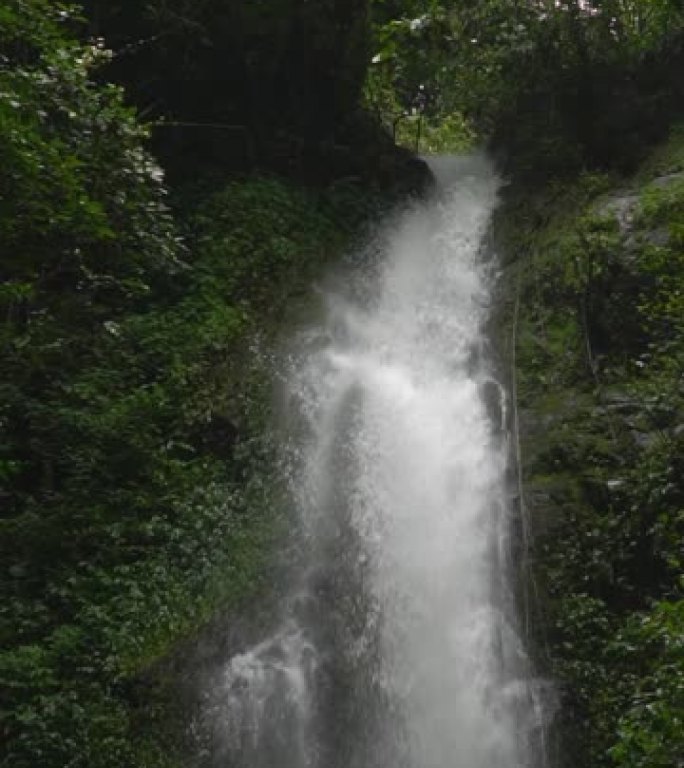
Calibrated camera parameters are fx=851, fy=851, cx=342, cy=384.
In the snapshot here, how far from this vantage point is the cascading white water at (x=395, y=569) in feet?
19.1

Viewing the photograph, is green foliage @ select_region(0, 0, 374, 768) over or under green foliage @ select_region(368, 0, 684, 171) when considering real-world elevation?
under

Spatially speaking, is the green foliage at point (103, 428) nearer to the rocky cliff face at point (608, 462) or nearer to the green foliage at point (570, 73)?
the rocky cliff face at point (608, 462)

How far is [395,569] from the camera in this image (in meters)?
6.89

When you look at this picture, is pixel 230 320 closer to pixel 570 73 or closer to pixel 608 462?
pixel 608 462

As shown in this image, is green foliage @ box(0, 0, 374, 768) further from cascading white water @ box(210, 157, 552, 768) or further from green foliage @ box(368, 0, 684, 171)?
green foliage @ box(368, 0, 684, 171)

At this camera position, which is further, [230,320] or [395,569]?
[230,320]

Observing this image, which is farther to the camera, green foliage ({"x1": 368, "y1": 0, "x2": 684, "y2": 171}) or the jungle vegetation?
green foliage ({"x1": 368, "y1": 0, "x2": 684, "y2": 171})

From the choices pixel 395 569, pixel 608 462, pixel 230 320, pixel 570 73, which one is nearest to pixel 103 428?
pixel 230 320

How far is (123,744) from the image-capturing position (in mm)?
5520

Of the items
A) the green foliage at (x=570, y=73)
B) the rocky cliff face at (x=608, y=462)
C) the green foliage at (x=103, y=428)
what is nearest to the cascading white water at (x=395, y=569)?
the rocky cliff face at (x=608, y=462)

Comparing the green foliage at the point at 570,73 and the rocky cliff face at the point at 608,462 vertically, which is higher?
the green foliage at the point at 570,73

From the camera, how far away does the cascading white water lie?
230 inches

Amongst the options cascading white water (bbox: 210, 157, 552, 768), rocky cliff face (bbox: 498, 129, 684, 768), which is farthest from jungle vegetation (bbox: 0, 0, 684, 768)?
cascading white water (bbox: 210, 157, 552, 768)

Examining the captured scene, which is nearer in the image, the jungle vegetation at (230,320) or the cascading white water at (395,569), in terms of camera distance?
the jungle vegetation at (230,320)
